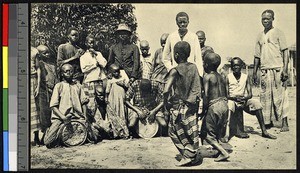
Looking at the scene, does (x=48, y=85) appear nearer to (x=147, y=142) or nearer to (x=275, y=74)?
(x=147, y=142)

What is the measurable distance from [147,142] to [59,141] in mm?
669

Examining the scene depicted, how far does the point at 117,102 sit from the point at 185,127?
21.6 inches

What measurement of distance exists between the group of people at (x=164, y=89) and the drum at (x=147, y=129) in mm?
31

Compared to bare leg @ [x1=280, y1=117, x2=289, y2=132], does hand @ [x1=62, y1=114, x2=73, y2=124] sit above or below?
above

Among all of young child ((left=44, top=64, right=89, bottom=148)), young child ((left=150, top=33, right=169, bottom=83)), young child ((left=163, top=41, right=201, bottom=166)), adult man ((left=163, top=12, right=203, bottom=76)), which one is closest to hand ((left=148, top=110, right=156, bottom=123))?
young child ((left=163, top=41, right=201, bottom=166))

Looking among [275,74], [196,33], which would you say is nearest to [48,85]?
[196,33]

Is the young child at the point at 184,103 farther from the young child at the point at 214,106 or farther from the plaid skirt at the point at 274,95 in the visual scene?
the plaid skirt at the point at 274,95

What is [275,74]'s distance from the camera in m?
6.99

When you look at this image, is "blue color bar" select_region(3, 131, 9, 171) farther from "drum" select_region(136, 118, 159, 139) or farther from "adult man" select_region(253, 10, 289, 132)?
"adult man" select_region(253, 10, 289, 132)

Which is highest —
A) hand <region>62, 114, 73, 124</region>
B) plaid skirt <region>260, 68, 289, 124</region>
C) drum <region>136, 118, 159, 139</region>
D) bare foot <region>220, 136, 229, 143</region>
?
plaid skirt <region>260, 68, 289, 124</region>

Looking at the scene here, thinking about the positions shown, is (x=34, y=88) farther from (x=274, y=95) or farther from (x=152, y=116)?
(x=274, y=95)

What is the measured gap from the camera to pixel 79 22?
22.9 feet

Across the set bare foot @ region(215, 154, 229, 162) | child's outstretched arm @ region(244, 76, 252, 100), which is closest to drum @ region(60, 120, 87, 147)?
bare foot @ region(215, 154, 229, 162)

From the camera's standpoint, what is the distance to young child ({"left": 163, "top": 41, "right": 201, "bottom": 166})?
274 inches
